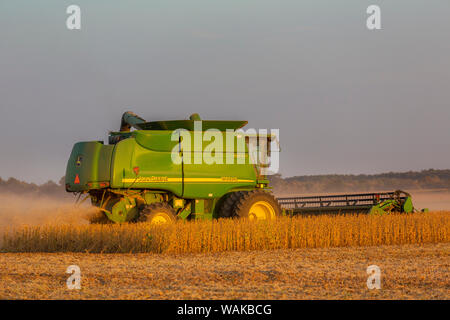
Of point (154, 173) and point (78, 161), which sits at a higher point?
point (78, 161)

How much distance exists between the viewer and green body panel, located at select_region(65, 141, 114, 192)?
14273 millimetres

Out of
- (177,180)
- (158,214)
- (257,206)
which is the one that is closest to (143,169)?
(177,180)

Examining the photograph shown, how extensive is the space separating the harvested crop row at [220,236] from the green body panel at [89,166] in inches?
46.8

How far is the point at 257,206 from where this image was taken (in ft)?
51.5

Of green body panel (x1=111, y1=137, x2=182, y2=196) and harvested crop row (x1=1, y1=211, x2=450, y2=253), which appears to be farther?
green body panel (x1=111, y1=137, x2=182, y2=196)

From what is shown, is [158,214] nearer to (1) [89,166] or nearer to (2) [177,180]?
(2) [177,180]

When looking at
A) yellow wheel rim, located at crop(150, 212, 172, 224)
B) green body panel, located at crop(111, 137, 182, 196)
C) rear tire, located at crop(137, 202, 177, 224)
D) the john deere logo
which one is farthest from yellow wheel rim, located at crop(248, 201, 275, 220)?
the john deere logo

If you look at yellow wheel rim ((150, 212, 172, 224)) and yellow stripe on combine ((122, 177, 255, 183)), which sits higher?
yellow stripe on combine ((122, 177, 255, 183))

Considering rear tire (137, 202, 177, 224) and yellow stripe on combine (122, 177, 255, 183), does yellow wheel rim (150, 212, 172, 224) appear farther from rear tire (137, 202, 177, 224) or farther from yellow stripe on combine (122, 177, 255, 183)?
yellow stripe on combine (122, 177, 255, 183)

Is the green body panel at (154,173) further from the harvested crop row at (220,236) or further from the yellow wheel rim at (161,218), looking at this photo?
the harvested crop row at (220,236)

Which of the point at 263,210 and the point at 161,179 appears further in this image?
the point at 263,210

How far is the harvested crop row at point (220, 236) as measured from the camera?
1260cm

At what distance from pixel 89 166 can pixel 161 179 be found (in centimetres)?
171
